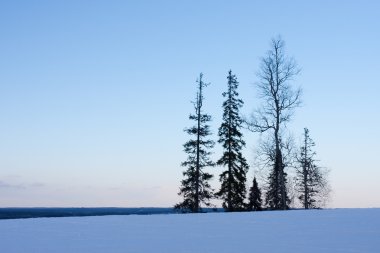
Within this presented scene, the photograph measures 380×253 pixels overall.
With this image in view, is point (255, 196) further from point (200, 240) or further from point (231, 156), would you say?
point (200, 240)

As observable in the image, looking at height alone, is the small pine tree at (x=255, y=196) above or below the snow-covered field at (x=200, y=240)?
above

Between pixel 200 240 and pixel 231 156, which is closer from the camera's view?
pixel 200 240

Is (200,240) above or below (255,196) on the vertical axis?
below

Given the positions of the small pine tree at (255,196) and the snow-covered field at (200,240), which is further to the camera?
the small pine tree at (255,196)

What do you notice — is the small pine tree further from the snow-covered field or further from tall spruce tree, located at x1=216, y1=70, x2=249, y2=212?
the snow-covered field

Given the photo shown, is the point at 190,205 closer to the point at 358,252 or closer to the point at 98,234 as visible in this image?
the point at 98,234

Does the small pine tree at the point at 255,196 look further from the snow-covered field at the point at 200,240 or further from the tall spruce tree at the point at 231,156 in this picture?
the snow-covered field at the point at 200,240

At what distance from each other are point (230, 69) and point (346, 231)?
1397 inches

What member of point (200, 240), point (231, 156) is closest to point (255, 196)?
point (231, 156)

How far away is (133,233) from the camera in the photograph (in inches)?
352

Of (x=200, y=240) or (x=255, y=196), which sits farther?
(x=255, y=196)

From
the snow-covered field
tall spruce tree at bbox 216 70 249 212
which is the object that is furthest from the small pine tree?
the snow-covered field

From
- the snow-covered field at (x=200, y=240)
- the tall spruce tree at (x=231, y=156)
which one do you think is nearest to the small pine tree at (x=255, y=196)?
the tall spruce tree at (x=231, y=156)

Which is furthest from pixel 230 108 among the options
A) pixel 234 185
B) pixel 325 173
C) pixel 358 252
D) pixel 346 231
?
pixel 358 252
